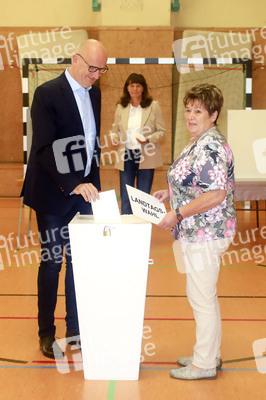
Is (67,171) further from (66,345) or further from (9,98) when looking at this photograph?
(9,98)

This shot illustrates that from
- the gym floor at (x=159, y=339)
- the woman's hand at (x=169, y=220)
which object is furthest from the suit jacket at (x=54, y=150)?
the gym floor at (x=159, y=339)

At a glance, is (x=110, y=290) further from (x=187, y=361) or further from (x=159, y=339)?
(x=159, y=339)

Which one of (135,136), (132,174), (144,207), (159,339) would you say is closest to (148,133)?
(135,136)

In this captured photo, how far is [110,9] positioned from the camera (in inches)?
328

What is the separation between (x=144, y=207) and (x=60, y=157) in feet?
1.85

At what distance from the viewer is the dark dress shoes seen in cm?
275

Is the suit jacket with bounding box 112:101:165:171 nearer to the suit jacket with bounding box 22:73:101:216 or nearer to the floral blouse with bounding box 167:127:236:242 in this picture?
the suit jacket with bounding box 22:73:101:216

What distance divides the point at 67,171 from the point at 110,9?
6409 mm

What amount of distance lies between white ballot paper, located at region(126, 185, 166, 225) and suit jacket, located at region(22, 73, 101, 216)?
1.25 feet

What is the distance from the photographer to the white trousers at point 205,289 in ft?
7.73

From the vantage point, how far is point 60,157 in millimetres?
2619

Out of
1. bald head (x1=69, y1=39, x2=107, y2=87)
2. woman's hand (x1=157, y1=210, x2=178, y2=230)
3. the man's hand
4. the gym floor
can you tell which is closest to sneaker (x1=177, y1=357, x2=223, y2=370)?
the gym floor

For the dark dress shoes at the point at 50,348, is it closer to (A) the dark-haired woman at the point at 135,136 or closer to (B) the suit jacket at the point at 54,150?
(B) the suit jacket at the point at 54,150

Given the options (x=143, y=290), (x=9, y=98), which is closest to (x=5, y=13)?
(x=9, y=98)
